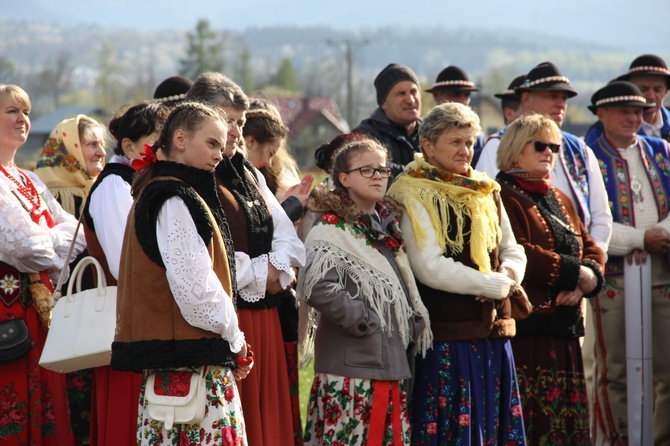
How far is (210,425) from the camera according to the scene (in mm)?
3488

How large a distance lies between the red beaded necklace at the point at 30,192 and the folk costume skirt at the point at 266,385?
1.41 metres

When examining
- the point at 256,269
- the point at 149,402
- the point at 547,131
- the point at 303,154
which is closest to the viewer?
the point at 149,402

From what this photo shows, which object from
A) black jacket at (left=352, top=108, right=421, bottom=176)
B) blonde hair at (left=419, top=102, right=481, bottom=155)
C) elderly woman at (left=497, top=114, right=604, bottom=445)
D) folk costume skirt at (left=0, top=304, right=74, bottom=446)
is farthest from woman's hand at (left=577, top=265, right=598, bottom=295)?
folk costume skirt at (left=0, top=304, right=74, bottom=446)

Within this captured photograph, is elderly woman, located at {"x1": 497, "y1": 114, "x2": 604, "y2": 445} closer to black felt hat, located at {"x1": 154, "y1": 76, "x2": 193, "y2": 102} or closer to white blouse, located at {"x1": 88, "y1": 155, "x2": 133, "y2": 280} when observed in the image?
black felt hat, located at {"x1": 154, "y1": 76, "x2": 193, "y2": 102}

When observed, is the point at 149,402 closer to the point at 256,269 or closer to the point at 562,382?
the point at 256,269

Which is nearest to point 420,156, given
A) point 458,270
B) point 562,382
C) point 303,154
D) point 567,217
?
point 458,270

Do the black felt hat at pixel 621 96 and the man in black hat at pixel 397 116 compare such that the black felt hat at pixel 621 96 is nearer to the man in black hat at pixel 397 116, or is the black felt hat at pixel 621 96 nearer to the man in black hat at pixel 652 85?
the man in black hat at pixel 652 85

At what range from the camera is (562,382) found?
16.4 ft

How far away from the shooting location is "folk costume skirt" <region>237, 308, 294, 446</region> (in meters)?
4.07

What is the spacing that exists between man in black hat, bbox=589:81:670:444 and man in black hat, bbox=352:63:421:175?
1319mm

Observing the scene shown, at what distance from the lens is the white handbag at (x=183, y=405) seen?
11.3 feet

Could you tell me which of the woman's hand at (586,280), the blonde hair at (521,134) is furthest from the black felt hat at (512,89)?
the woman's hand at (586,280)

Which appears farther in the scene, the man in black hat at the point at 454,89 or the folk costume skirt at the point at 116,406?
the man in black hat at the point at 454,89

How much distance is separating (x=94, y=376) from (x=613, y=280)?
3.43m
